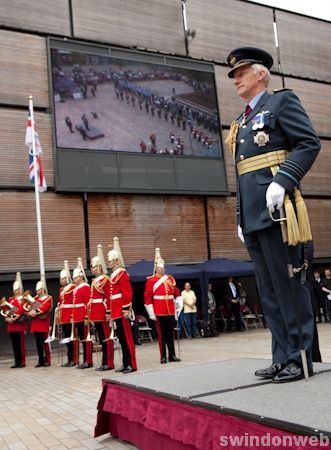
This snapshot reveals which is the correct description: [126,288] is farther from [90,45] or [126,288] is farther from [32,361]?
[90,45]

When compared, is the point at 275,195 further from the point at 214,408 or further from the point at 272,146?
the point at 214,408

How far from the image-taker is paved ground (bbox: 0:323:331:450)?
4.62 m

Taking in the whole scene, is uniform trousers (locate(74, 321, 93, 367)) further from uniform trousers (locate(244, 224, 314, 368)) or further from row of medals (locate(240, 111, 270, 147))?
row of medals (locate(240, 111, 270, 147))

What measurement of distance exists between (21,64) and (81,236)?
18.7 feet

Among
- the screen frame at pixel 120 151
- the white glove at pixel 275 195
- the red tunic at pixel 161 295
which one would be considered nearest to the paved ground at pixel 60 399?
the red tunic at pixel 161 295

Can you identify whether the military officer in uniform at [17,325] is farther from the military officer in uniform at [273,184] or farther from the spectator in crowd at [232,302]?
the military officer in uniform at [273,184]

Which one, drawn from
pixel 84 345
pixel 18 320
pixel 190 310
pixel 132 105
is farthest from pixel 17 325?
pixel 132 105

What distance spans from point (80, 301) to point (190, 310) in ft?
17.8

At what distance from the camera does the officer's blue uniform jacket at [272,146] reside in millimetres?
3389

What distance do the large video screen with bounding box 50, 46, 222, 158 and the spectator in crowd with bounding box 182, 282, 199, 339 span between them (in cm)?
520

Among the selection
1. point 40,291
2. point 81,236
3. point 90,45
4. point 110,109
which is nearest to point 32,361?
point 40,291

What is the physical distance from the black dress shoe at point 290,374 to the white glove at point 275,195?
106cm

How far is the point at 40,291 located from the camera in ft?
38.1

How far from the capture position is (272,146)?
11.8ft
